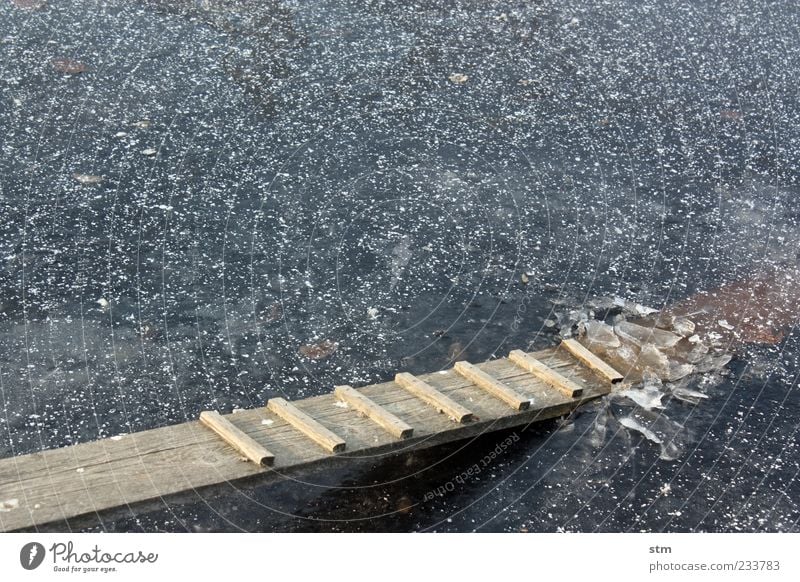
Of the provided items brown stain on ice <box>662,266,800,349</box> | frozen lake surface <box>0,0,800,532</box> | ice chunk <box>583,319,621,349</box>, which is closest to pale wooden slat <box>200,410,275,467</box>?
frozen lake surface <box>0,0,800,532</box>

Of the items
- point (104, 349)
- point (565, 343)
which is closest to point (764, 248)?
point (565, 343)

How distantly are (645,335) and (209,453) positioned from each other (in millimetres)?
2355

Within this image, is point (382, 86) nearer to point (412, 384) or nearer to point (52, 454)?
point (412, 384)

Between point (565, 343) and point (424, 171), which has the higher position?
point (424, 171)

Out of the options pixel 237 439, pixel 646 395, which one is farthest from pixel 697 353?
pixel 237 439

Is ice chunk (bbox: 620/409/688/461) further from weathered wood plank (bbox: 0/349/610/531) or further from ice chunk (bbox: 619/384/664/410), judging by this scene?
weathered wood plank (bbox: 0/349/610/531)

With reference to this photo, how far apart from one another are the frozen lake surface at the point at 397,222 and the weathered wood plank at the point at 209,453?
0.68 feet

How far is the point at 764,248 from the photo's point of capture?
5816 millimetres

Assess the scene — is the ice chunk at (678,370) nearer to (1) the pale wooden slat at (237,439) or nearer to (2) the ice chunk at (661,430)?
(2) the ice chunk at (661,430)

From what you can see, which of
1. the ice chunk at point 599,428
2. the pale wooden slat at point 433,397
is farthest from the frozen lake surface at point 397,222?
the pale wooden slat at point 433,397

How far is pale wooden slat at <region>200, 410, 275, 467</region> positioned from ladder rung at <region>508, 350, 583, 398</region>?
1.42m

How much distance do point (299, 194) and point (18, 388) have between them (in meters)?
2.10

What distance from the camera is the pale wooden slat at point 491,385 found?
4.30 metres
